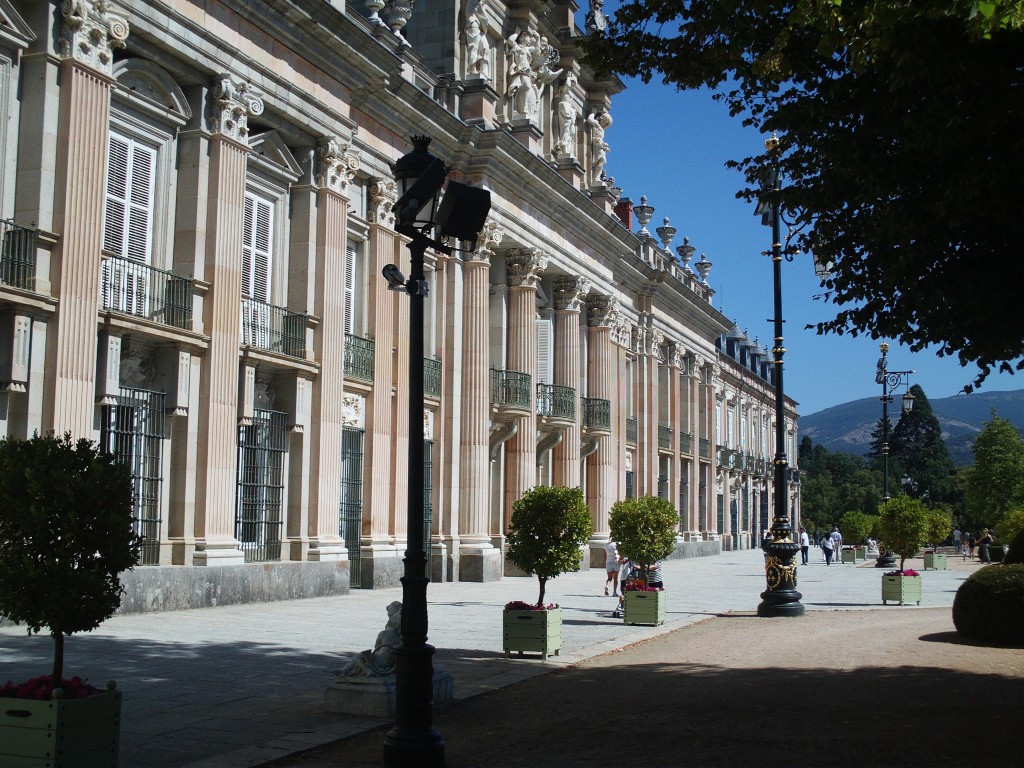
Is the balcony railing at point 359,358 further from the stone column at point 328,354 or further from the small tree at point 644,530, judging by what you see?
the small tree at point 644,530

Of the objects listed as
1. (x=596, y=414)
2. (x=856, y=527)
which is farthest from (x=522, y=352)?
(x=856, y=527)

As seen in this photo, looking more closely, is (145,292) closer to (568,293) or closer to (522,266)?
(522,266)

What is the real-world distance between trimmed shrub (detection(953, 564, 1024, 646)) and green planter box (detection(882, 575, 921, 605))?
28.1 feet

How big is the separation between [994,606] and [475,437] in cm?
1681

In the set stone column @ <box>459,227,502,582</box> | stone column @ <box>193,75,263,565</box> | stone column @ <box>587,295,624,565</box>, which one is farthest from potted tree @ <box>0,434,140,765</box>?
stone column @ <box>587,295,624,565</box>

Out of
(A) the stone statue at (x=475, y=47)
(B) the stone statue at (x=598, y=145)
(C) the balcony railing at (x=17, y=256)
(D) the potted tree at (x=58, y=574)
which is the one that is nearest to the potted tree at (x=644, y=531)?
(C) the balcony railing at (x=17, y=256)

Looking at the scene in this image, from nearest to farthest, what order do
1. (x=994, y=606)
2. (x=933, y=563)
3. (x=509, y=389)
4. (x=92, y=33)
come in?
(x=994, y=606) → (x=92, y=33) → (x=509, y=389) → (x=933, y=563)

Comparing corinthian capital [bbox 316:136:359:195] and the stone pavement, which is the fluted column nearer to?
the stone pavement

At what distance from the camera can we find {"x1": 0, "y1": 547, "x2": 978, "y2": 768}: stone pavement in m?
9.19

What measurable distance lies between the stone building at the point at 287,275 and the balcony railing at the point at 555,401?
242 mm

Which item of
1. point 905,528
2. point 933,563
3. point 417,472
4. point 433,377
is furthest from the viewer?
point 933,563

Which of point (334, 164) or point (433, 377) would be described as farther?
point (433, 377)

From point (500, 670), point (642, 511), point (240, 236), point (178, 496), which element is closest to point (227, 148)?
point (240, 236)

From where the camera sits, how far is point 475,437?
30.5 m
